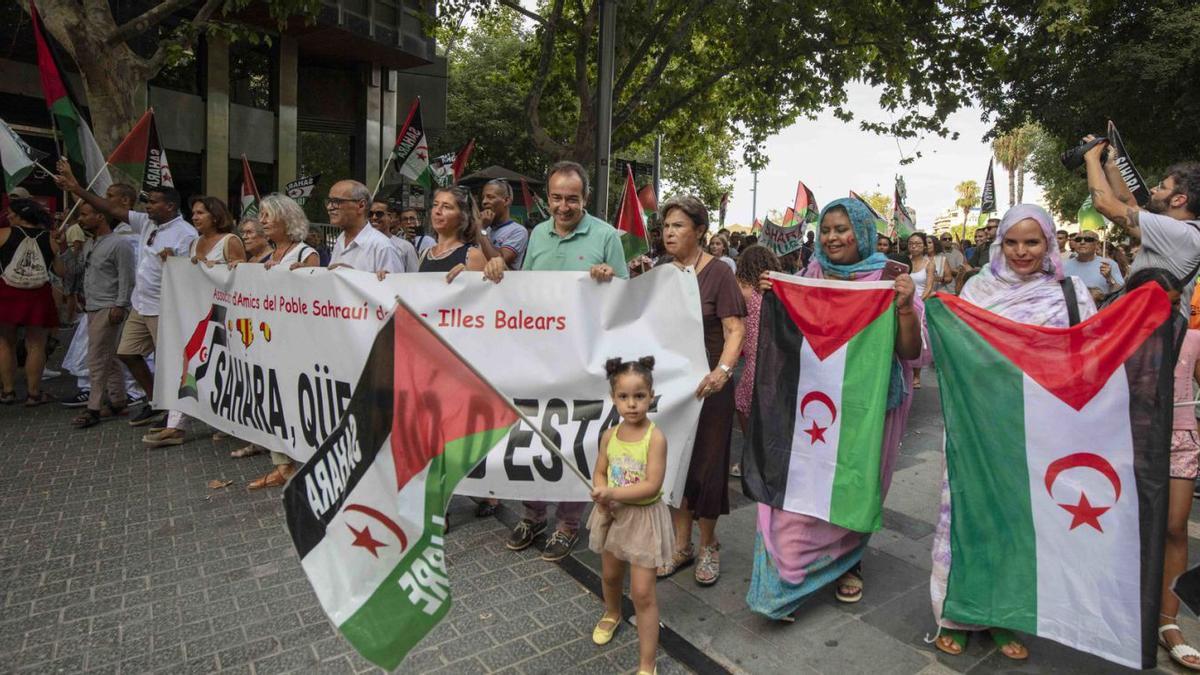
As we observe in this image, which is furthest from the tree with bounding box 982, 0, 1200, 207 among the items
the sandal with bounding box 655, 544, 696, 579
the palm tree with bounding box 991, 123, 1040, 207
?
the palm tree with bounding box 991, 123, 1040, 207

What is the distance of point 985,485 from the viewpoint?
9.25 feet

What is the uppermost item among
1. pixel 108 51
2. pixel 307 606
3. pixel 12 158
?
pixel 108 51

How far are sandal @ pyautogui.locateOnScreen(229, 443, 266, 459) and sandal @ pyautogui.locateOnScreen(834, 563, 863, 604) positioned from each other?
4226 mm

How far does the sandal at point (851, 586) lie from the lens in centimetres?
340

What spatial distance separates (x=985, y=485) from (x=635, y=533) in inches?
51.7

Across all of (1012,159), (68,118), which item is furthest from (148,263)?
(1012,159)

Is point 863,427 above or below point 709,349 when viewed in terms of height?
below

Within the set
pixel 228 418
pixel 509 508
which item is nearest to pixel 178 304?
pixel 228 418

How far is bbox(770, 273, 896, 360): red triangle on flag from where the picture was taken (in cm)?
314

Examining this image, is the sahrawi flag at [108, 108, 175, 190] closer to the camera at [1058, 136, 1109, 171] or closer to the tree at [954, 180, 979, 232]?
the camera at [1058, 136, 1109, 171]

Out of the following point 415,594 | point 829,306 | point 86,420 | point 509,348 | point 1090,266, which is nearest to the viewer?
point 415,594

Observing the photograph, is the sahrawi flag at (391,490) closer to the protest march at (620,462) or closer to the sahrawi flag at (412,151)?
the protest march at (620,462)

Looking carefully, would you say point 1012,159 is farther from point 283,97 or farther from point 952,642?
point 952,642

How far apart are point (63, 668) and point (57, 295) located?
766 cm
